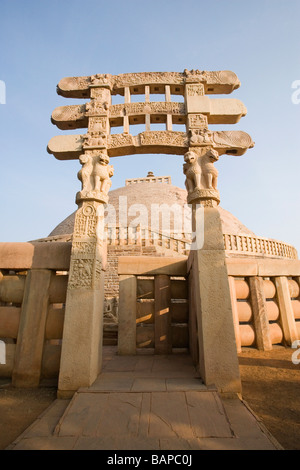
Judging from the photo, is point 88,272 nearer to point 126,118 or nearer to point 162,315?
point 162,315

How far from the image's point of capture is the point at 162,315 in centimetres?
511

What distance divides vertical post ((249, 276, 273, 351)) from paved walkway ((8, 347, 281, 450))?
276cm

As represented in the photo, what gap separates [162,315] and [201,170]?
2.99m

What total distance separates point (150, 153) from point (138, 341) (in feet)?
12.6

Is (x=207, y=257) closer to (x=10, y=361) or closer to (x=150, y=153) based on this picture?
(x=150, y=153)

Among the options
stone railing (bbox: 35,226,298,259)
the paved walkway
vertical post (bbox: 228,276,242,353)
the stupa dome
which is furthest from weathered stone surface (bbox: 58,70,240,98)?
the stupa dome

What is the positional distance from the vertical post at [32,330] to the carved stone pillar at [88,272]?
572 millimetres

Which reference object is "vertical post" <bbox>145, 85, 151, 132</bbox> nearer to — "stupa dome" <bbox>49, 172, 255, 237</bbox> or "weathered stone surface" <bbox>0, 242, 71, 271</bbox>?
"weathered stone surface" <bbox>0, 242, 71, 271</bbox>

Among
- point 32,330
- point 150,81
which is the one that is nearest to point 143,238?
point 150,81

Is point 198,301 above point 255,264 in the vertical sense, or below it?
below
